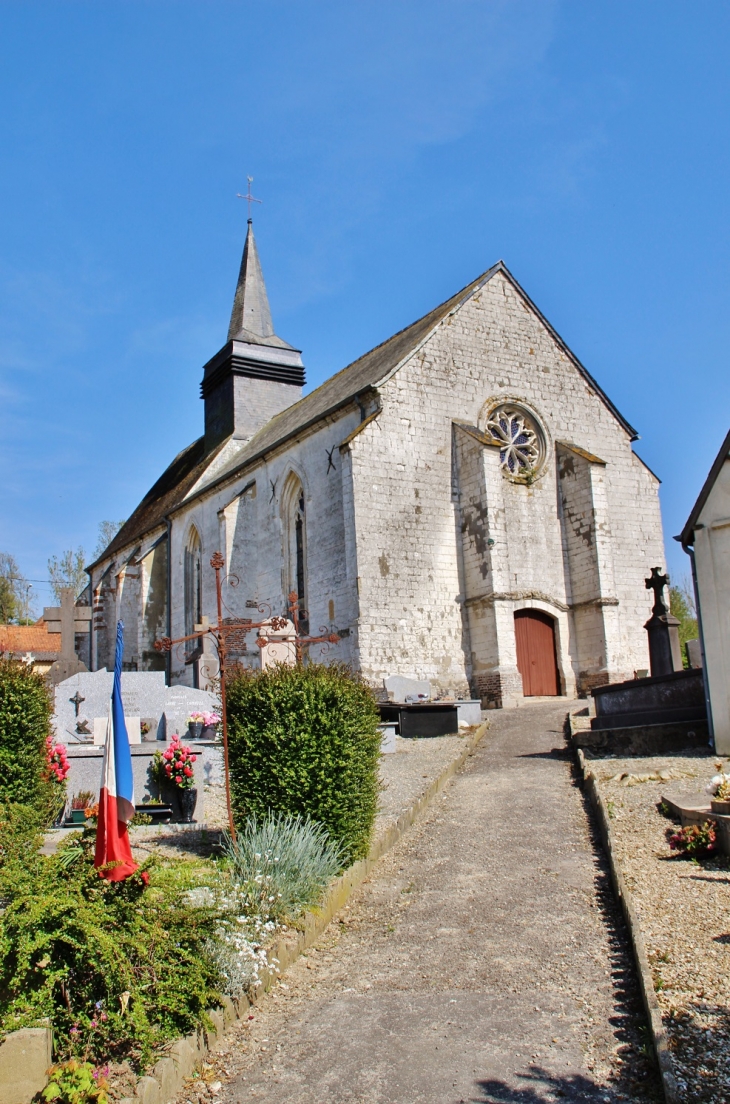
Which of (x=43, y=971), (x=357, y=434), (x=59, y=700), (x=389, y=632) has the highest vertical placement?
(x=357, y=434)

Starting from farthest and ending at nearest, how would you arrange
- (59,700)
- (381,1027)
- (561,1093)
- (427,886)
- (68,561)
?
(68,561)
(59,700)
(427,886)
(381,1027)
(561,1093)

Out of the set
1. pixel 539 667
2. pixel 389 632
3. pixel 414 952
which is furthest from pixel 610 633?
pixel 414 952

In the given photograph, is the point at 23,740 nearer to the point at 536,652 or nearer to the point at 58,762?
the point at 58,762

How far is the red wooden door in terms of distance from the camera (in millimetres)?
20344

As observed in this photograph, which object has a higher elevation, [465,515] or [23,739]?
[465,515]

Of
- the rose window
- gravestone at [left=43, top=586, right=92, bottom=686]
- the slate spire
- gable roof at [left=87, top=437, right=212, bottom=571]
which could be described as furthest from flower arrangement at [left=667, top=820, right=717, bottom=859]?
the slate spire

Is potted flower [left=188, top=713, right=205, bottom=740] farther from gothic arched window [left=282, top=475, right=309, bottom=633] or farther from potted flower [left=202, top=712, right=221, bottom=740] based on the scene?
gothic arched window [left=282, top=475, right=309, bottom=633]

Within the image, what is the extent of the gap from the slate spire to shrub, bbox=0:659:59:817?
81.8ft

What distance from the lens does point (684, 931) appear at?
5.36 metres

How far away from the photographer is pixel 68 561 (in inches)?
1989

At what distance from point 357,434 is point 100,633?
19751 millimetres

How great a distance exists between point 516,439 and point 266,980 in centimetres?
1816

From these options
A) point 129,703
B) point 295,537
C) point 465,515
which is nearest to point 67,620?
point 295,537

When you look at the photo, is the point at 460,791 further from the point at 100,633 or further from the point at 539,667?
the point at 100,633
